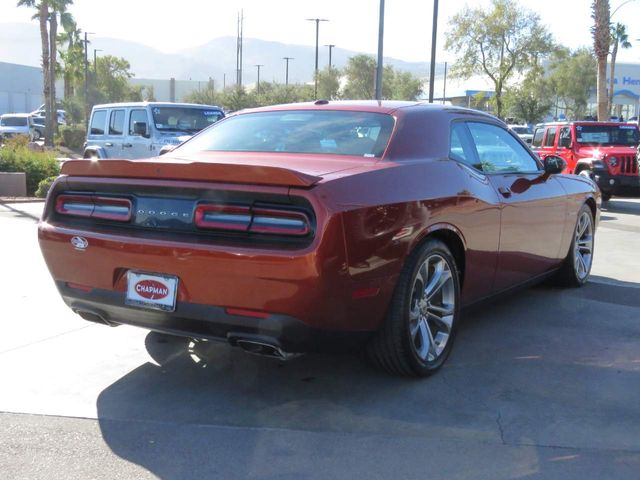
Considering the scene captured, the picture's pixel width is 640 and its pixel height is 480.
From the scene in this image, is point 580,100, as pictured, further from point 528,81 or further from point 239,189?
point 239,189

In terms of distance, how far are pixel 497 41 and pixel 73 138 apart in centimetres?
2329

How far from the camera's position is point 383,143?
14.4 ft

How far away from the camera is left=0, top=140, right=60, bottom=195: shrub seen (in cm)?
1611

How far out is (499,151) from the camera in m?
5.46

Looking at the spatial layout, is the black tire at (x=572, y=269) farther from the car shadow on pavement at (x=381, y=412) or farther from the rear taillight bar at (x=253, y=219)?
the rear taillight bar at (x=253, y=219)

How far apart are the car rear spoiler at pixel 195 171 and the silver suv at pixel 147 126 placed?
1078cm

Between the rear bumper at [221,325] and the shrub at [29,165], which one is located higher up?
the rear bumper at [221,325]

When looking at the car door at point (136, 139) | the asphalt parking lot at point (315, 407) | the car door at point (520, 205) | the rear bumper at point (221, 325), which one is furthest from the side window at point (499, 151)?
the car door at point (136, 139)

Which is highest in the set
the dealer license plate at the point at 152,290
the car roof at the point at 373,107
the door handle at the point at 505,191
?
the car roof at the point at 373,107

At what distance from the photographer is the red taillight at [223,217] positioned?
361cm

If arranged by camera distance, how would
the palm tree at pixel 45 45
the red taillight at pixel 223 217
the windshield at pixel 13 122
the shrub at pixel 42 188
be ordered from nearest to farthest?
the red taillight at pixel 223 217
the shrub at pixel 42 188
the palm tree at pixel 45 45
the windshield at pixel 13 122

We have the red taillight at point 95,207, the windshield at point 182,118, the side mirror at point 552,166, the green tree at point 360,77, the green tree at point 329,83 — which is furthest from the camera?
the green tree at point 329,83

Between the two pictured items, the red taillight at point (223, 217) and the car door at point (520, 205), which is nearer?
the red taillight at point (223, 217)

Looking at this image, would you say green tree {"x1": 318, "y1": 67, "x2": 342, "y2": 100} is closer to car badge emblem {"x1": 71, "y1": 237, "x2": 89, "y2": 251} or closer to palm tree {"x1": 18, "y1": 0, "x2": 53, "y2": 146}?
palm tree {"x1": 18, "y1": 0, "x2": 53, "y2": 146}
